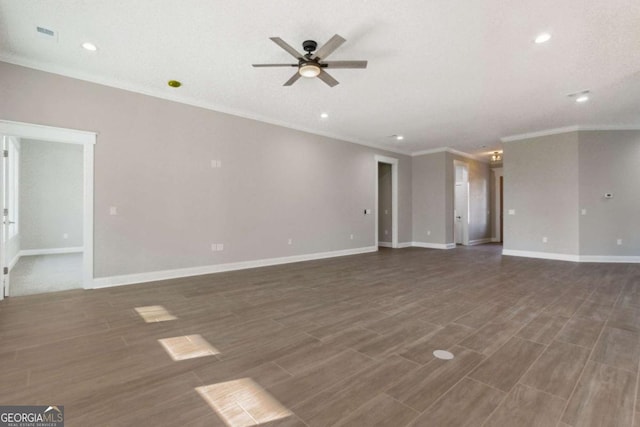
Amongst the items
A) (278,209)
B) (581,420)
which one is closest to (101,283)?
(278,209)

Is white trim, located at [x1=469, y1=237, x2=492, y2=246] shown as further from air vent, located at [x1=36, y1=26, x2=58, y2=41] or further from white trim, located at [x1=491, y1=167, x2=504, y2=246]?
air vent, located at [x1=36, y1=26, x2=58, y2=41]

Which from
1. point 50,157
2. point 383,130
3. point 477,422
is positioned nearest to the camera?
point 477,422

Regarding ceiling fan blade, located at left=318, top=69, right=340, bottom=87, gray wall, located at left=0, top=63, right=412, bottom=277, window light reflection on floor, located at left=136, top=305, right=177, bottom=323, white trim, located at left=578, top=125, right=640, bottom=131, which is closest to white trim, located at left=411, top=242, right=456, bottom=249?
gray wall, located at left=0, top=63, right=412, bottom=277

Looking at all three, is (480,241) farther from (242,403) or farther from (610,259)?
(242,403)

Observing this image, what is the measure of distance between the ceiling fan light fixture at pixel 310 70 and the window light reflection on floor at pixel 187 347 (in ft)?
9.84

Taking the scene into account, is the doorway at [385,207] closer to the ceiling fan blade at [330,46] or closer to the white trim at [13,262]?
the ceiling fan blade at [330,46]

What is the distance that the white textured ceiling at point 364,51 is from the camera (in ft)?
8.95

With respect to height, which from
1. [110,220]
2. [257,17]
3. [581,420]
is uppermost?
[257,17]

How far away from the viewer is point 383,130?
22.3 feet

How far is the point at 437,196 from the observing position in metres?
8.62

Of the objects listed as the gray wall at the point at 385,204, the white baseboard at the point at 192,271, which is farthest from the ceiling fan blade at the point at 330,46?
the gray wall at the point at 385,204

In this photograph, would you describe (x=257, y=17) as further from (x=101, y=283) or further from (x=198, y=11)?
(x=101, y=283)

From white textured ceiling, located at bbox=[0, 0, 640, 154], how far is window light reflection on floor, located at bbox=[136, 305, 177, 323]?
3.08 meters

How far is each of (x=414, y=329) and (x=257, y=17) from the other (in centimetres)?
344
